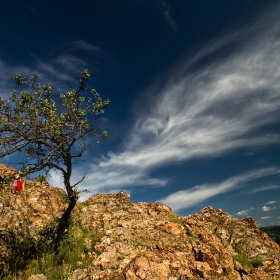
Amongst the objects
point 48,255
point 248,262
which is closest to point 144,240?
point 48,255

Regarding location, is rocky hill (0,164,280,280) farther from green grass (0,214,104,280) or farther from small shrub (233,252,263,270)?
green grass (0,214,104,280)

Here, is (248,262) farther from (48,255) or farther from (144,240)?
(48,255)

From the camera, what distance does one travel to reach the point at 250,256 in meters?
20.2

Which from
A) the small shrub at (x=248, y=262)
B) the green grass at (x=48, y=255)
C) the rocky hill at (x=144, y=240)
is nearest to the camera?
the green grass at (x=48, y=255)

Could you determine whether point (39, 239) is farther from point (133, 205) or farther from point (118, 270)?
point (133, 205)

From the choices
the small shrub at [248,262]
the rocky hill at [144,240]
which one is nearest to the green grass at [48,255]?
the rocky hill at [144,240]

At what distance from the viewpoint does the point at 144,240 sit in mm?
16078

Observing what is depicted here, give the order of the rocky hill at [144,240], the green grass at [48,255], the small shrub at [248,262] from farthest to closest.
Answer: the small shrub at [248,262] → the rocky hill at [144,240] → the green grass at [48,255]

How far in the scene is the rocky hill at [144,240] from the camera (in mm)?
13148

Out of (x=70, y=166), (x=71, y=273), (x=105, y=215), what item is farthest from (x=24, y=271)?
(x=105, y=215)

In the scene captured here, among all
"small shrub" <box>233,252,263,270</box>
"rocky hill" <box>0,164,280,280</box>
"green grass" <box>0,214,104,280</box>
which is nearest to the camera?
"green grass" <box>0,214,104,280</box>

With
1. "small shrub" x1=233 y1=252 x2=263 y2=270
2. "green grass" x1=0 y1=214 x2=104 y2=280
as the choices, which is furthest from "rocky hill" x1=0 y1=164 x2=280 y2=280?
"green grass" x1=0 y1=214 x2=104 y2=280

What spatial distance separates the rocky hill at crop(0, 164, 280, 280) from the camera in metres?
13.1

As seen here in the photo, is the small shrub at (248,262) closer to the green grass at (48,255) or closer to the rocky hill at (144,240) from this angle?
the rocky hill at (144,240)
